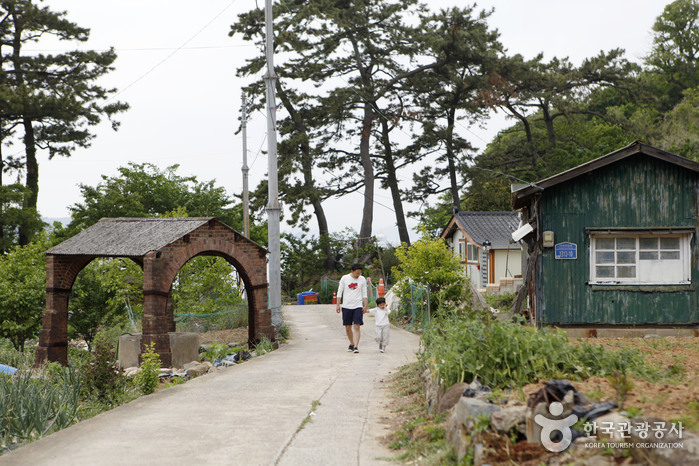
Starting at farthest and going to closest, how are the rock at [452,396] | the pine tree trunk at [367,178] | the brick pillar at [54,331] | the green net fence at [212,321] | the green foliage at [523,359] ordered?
the pine tree trunk at [367,178] < the green net fence at [212,321] < the brick pillar at [54,331] < the rock at [452,396] < the green foliage at [523,359]

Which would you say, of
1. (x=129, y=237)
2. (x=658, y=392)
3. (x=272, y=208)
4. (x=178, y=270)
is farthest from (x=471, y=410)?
(x=272, y=208)

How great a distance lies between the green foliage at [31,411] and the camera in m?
8.02

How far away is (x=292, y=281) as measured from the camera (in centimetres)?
4191

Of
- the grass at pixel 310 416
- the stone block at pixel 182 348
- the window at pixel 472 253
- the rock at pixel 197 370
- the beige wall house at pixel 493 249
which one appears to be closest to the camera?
the grass at pixel 310 416

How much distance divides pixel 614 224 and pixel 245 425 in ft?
33.9

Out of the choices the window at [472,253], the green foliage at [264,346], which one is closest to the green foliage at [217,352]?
the green foliage at [264,346]

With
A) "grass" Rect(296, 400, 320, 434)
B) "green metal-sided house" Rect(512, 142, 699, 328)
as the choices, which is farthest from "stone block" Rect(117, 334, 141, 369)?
"green metal-sided house" Rect(512, 142, 699, 328)

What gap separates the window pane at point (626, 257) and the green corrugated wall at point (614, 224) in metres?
0.57

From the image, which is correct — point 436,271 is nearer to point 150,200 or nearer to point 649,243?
point 649,243

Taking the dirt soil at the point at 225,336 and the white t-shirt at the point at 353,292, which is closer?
the white t-shirt at the point at 353,292

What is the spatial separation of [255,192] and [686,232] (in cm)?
2673

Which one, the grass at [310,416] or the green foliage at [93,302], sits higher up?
the green foliage at [93,302]

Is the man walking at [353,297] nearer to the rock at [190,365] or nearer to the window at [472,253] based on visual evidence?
the rock at [190,365]

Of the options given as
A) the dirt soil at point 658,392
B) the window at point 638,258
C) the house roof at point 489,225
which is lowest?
the dirt soil at point 658,392
